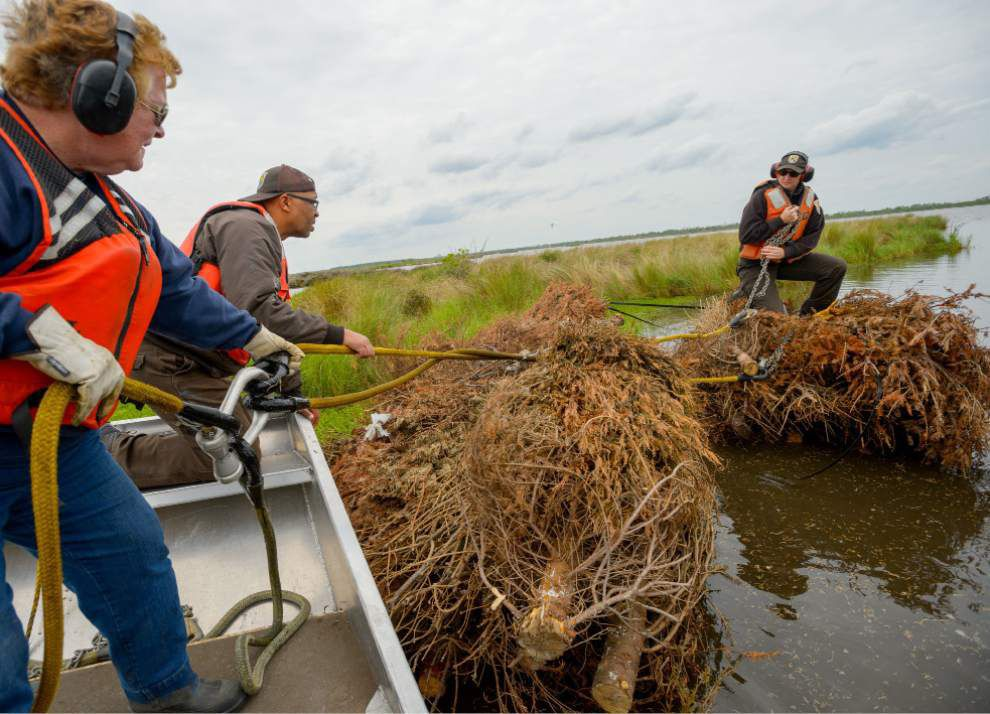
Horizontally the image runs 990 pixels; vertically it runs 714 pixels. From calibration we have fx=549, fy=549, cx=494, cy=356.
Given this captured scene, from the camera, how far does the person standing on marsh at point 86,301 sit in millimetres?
1275

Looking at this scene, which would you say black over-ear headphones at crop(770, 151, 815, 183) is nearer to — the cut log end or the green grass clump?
the cut log end

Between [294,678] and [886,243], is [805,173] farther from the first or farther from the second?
[886,243]

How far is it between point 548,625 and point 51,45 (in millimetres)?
2186

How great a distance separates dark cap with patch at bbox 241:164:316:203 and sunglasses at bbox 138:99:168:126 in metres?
1.68

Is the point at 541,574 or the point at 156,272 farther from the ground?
the point at 156,272

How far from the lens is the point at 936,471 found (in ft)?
14.5

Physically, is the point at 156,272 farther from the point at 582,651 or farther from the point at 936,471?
the point at 936,471

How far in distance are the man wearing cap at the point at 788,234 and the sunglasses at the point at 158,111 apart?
5.79 m

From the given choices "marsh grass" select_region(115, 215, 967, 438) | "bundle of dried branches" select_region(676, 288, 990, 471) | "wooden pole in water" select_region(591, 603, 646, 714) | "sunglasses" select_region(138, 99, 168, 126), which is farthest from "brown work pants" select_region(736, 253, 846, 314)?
"sunglasses" select_region(138, 99, 168, 126)

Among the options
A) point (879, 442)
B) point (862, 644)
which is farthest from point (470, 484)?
point (879, 442)

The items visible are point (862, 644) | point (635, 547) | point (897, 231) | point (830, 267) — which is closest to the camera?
point (635, 547)

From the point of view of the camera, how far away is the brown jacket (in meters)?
2.90

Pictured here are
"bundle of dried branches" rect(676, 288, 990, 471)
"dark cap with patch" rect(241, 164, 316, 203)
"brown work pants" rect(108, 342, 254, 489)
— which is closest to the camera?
"brown work pants" rect(108, 342, 254, 489)

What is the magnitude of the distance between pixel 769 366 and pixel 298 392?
12.6ft
